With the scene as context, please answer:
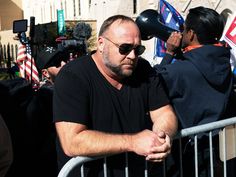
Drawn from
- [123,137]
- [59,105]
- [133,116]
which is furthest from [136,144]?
[59,105]

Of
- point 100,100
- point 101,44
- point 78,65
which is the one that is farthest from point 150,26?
point 100,100

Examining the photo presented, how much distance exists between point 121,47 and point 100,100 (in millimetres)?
349

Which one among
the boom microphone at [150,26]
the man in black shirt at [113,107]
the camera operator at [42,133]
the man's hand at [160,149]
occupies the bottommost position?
the camera operator at [42,133]

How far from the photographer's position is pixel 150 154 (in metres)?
2.20

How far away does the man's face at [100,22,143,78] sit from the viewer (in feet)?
8.02

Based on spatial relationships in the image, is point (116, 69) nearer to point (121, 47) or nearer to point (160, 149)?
point (121, 47)

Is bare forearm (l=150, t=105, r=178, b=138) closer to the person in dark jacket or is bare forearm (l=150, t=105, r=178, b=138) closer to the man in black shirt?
the man in black shirt

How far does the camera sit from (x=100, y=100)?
2.41 meters

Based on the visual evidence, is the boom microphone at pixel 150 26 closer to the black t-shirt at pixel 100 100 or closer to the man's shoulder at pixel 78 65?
the black t-shirt at pixel 100 100

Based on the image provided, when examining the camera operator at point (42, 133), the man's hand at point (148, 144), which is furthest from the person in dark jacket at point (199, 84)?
the camera operator at point (42, 133)

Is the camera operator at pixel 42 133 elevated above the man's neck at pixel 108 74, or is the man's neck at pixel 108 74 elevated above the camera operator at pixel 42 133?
the man's neck at pixel 108 74

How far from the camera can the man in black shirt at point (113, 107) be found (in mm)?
2236

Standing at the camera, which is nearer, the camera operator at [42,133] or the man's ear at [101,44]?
the man's ear at [101,44]

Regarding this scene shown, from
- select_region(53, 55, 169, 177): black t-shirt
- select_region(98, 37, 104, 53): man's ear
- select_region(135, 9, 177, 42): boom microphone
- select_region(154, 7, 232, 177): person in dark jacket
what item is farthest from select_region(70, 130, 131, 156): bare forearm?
select_region(135, 9, 177, 42): boom microphone
